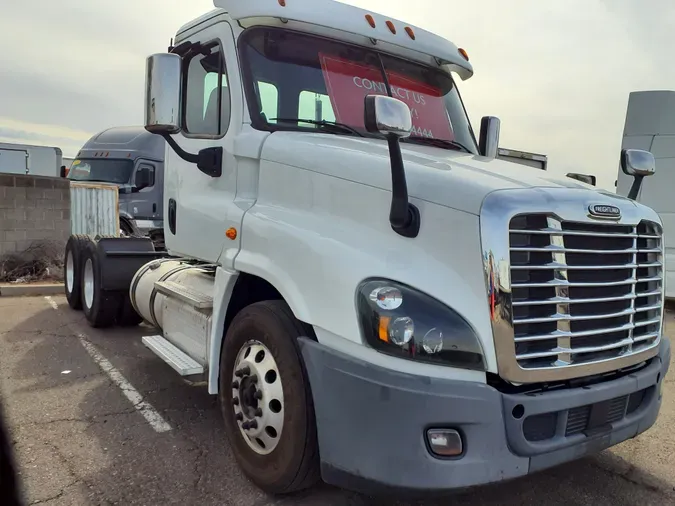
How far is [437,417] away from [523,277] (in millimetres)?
722

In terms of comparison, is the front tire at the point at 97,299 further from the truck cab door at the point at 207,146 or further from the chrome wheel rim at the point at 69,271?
the truck cab door at the point at 207,146

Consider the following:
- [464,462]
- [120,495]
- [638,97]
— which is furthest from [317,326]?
[638,97]

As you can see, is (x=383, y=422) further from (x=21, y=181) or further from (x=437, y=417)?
(x=21, y=181)

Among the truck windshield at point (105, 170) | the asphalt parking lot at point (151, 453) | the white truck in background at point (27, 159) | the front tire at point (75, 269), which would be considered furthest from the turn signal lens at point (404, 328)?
the white truck in background at point (27, 159)

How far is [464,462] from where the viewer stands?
2.41 m

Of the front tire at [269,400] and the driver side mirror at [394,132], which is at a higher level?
the driver side mirror at [394,132]

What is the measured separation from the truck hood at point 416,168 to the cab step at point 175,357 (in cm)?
153

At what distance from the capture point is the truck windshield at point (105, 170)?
13258mm

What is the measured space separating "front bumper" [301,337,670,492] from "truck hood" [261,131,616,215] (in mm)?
823

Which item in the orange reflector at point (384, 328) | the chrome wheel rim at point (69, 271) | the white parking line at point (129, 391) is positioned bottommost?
the white parking line at point (129, 391)

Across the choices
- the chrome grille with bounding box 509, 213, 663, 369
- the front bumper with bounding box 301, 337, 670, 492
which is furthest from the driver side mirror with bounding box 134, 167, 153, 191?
the chrome grille with bounding box 509, 213, 663, 369

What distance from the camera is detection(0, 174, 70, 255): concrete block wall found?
10172mm

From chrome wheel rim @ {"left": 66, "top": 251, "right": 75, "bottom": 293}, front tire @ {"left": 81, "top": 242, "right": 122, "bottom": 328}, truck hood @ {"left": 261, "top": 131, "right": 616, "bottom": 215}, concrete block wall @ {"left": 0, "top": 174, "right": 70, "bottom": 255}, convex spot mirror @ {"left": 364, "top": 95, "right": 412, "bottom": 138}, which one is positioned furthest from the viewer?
concrete block wall @ {"left": 0, "top": 174, "right": 70, "bottom": 255}

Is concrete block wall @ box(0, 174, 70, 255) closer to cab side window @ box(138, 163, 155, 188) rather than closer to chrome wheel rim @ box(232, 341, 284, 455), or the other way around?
cab side window @ box(138, 163, 155, 188)
